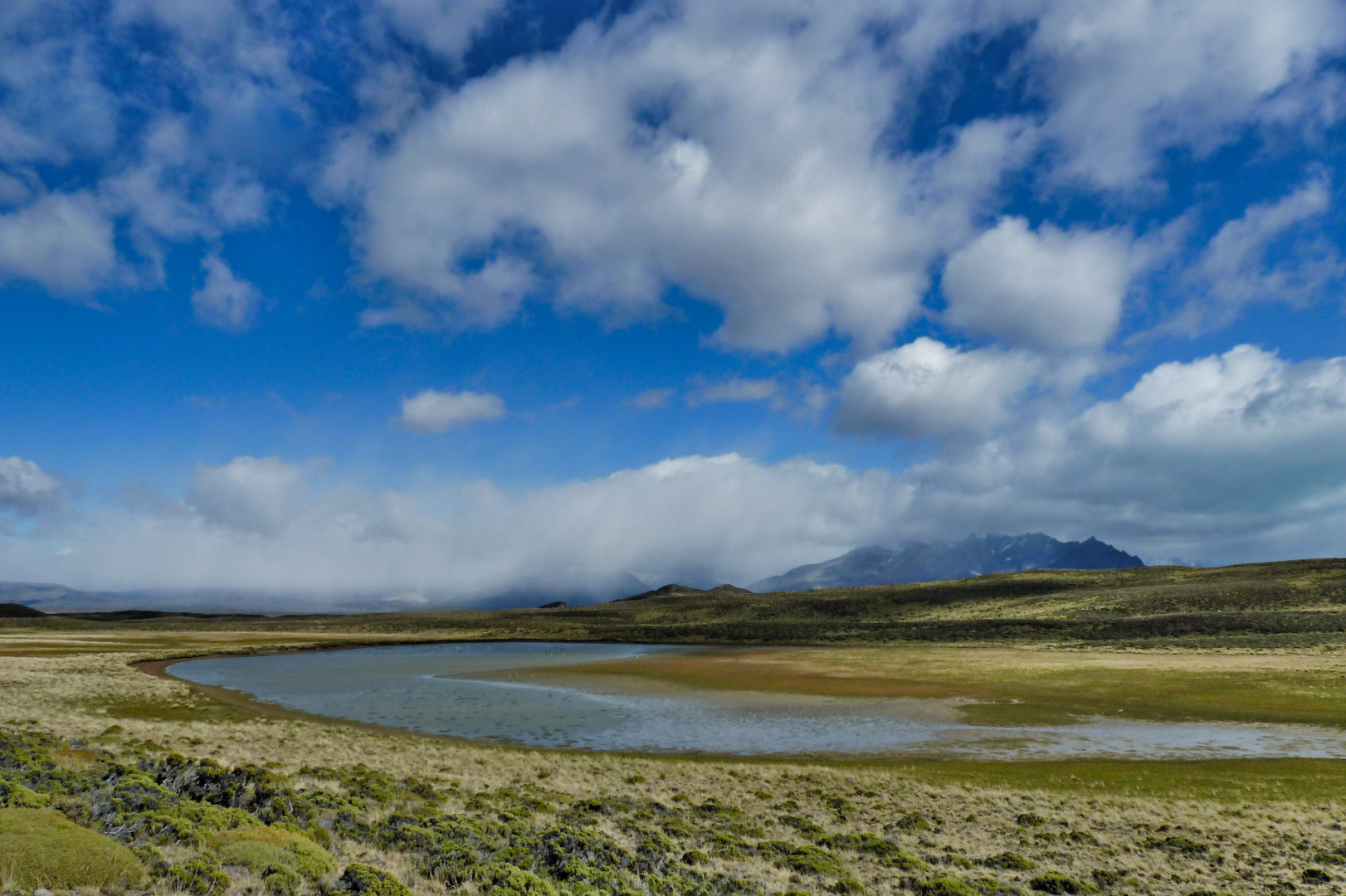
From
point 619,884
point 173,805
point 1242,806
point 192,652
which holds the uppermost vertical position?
point 173,805

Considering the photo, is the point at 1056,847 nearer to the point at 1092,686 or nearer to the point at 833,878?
the point at 833,878

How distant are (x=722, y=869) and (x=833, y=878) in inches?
Result: 93.1

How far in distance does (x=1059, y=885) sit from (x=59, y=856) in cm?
1753

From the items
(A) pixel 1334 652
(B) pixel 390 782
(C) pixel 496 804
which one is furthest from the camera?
(A) pixel 1334 652

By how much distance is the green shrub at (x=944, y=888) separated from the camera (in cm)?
1305

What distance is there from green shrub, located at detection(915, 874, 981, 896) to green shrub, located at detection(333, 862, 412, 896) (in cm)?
992

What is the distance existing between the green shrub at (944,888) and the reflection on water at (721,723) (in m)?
15.8

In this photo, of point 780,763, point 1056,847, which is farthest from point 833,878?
point 780,763

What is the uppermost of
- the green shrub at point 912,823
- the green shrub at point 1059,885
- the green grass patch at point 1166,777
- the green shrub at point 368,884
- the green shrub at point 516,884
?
the green shrub at point 368,884

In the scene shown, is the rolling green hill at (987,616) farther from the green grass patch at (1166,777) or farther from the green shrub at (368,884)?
the green shrub at (368,884)

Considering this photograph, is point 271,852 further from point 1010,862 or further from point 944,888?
point 1010,862

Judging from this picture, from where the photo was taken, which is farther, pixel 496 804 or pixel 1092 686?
pixel 1092 686

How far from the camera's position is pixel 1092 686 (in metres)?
46.4

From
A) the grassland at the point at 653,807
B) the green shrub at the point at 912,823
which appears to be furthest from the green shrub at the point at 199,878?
the green shrub at the point at 912,823
